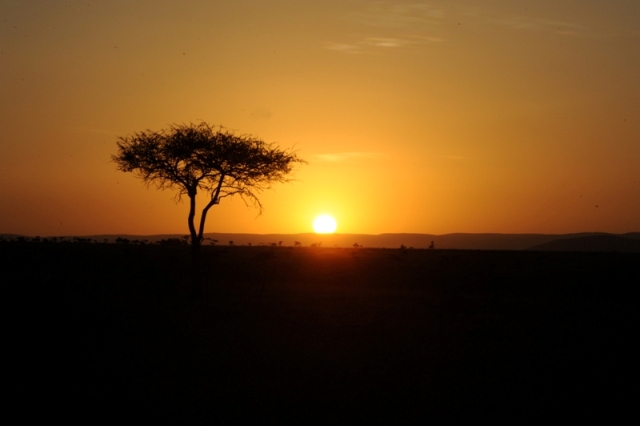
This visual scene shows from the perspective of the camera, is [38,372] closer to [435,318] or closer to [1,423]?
[1,423]

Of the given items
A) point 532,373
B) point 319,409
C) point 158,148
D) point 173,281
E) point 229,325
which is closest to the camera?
point 319,409

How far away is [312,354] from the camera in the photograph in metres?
16.1

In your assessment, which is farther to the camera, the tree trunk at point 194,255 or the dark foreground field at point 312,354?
the tree trunk at point 194,255

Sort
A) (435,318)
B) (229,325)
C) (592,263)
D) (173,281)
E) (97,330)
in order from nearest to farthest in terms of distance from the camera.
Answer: (97,330) < (229,325) < (435,318) < (173,281) < (592,263)

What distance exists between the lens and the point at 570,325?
844 inches

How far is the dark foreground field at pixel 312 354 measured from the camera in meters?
12.1

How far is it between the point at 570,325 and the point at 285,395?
1204 centimetres

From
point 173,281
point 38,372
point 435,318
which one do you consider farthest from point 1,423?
point 173,281

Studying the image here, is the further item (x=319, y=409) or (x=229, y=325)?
(x=229, y=325)

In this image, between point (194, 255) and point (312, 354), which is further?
point (194, 255)

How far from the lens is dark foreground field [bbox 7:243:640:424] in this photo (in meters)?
12.1

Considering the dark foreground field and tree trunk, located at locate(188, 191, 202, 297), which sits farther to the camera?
tree trunk, located at locate(188, 191, 202, 297)

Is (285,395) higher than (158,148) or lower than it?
lower

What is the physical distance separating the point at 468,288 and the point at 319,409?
91.4 feet
